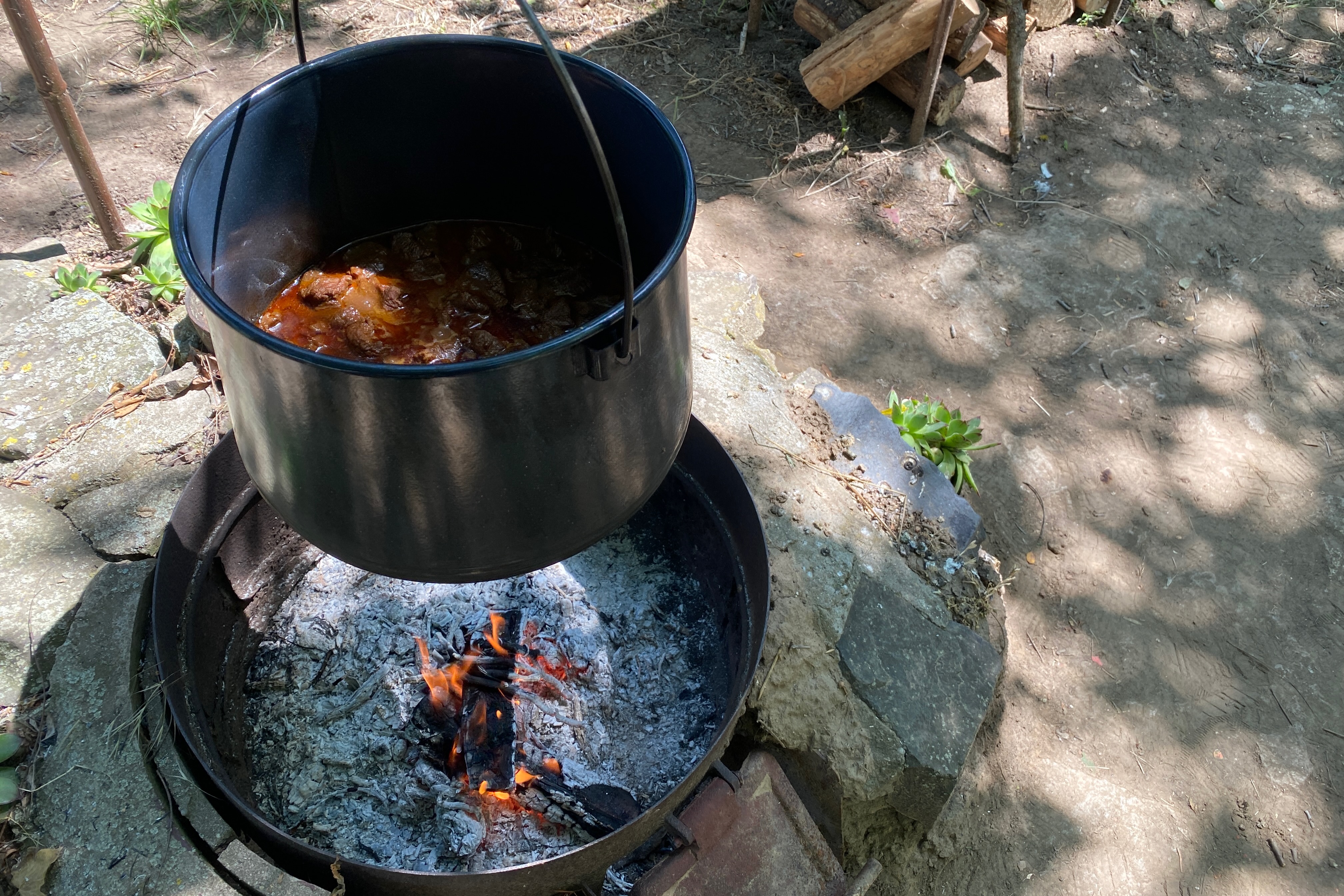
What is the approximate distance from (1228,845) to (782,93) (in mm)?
4262

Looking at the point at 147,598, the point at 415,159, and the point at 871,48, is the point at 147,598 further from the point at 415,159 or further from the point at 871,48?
the point at 871,48

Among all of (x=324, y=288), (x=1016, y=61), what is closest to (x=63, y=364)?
(x=324, y=288)

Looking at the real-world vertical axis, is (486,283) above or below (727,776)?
above

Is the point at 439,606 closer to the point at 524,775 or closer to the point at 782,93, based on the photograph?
the point at 524,775

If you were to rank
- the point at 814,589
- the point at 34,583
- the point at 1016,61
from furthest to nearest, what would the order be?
the point at 1016,61 < the point at 814,589 < the point at 34,583

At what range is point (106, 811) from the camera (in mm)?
2016

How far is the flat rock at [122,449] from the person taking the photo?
8.88 feet

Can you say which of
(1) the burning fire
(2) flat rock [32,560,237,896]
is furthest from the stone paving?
(1) the burning fire

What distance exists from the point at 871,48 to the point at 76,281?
385cm

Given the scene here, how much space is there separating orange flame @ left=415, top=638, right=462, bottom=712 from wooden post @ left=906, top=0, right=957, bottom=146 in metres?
3.95

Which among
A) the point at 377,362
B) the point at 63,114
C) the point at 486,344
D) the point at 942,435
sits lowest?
the point at 942,435

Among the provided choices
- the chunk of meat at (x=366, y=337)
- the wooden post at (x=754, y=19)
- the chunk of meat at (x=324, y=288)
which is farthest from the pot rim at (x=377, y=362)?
the wooden post at (x=754, y=19)

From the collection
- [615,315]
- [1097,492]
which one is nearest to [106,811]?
[615,315]

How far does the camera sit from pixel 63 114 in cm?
337
